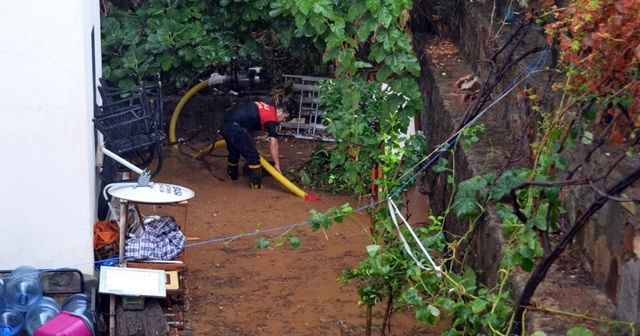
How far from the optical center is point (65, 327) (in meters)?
6.69

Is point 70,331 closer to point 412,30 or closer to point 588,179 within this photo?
point 588,179

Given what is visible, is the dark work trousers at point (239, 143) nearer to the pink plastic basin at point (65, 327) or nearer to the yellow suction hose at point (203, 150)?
the yellow suction hose at point (203, 150)

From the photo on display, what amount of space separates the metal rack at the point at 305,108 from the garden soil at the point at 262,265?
117cm

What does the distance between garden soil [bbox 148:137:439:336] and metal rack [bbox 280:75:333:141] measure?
3.83 ft

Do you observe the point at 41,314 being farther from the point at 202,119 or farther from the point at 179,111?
the point at 202,119

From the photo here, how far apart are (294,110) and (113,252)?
651 centimetres

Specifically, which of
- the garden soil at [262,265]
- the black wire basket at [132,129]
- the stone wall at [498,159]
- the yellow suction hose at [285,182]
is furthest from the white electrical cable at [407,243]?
the yellow suction hose at [285,182]

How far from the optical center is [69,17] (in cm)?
690

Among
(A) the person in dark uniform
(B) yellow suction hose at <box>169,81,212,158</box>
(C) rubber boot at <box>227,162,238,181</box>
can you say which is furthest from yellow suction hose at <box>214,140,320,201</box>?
(B) yellow suction hose at <box>169,81,212,158</box>

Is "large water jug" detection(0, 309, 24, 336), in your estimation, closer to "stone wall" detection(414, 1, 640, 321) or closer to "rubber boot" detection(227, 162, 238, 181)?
"stone wall" detection(414, 1, 640, 321)

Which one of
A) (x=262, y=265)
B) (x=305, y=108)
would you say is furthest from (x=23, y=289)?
(x=305, y=108)

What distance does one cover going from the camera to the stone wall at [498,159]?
4.50 meters

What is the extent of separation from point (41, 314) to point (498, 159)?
385 centimetres

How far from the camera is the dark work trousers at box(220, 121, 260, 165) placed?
11748 millimetres
